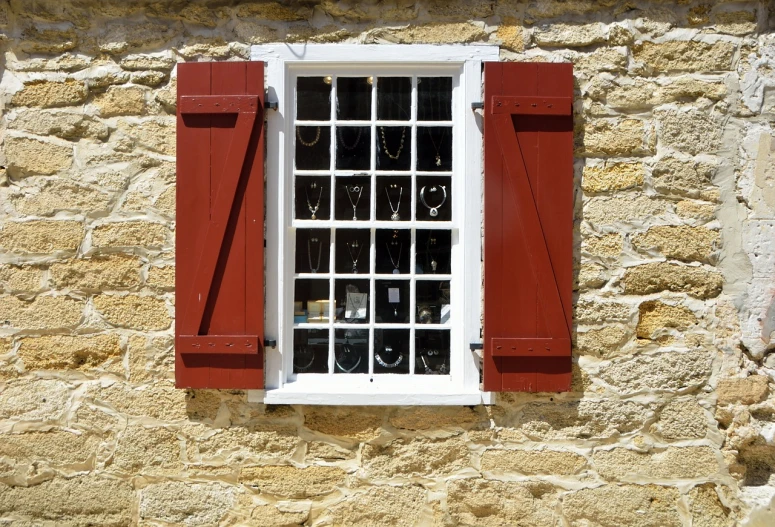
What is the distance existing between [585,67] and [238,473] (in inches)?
110

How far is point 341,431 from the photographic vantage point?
3160 millimetres

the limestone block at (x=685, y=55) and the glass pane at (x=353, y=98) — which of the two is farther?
the glass pane at (x=353, y=98)

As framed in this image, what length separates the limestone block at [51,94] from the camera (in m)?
3.20

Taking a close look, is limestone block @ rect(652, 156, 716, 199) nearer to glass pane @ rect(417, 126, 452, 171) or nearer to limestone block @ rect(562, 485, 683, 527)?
glass pane @ rect(417, 126, 452, 171)

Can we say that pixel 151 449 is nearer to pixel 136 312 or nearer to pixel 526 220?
pixel 136 312

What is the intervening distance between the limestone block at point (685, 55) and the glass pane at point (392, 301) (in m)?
1.72

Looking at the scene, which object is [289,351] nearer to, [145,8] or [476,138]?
[476,138]

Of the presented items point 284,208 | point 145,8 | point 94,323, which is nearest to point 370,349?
point 284,208

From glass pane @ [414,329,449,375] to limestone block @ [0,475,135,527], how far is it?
1670 millimetres

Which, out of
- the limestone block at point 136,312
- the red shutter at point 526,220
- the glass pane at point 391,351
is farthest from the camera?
the glass pane at point 391,351

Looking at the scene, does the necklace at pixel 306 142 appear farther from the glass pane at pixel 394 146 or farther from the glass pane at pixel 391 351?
the glass pane at pixel 391 351

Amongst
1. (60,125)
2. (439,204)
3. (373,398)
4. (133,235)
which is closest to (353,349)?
(373,398)

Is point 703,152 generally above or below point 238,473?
above

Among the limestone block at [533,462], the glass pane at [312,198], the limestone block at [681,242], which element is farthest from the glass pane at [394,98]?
the limestone block at [533,462]
